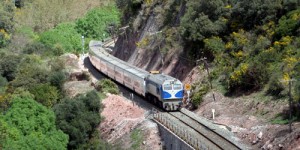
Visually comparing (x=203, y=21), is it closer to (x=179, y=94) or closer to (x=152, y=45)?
(x=179, y=94)

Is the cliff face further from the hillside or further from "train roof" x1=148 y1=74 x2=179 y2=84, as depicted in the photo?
"train roof" x1=148 y1=74 x2=179 y2=84

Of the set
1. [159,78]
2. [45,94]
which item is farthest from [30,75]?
[159,78]

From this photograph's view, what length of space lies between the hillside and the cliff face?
0.47 feet

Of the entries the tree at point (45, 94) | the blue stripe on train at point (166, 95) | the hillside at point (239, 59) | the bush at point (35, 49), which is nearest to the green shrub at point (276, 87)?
the hillside at point (239, 59)

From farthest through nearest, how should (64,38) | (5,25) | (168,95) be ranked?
(64,38) → (5,25) → (168,95)

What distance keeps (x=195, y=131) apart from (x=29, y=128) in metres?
12.6

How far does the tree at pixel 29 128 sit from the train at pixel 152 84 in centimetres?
836

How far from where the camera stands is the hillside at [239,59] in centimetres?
3931

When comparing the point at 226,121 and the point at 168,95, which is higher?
the point at 168,95

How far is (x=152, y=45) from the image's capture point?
223 feet

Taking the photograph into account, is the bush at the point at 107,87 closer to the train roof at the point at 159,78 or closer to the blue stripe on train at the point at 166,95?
the train roof at the point at 159,78

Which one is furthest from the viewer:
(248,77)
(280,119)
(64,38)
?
(64,38)

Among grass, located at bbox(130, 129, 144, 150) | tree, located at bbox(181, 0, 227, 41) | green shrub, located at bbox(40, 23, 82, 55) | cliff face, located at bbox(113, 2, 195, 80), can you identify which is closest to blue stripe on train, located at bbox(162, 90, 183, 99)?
grass, located at bbox(130, 129, 144, 150)

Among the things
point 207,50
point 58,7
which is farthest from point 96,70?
point 58,7
